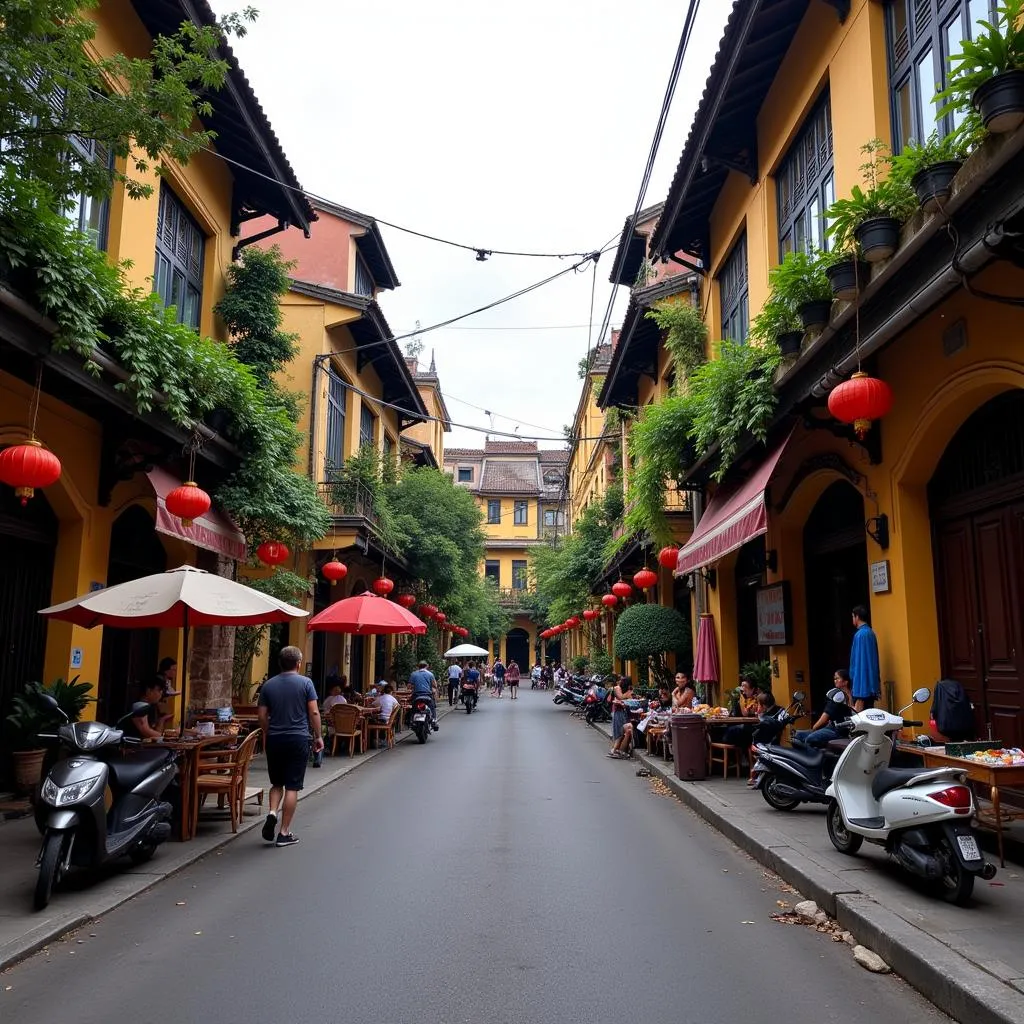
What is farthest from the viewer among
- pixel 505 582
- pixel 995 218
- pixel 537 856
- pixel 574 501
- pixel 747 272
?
pixel 505 582

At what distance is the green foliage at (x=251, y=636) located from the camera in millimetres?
15656

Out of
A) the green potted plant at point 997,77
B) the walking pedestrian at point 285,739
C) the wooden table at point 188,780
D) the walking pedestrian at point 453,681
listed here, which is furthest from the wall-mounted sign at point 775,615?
the walking pedestrian at point 453,681

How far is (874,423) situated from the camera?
360 inches

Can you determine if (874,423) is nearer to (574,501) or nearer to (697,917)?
(697,917)

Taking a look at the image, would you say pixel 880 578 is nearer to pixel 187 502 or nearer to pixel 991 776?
pixel 991 776

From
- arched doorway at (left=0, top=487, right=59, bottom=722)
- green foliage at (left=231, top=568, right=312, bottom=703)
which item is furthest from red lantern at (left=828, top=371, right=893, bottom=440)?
green foliage at (left=231, top=568, right=312, bottom=703)

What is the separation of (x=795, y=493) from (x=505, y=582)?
52565mm

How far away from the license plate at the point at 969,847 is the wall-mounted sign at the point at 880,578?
379 cm

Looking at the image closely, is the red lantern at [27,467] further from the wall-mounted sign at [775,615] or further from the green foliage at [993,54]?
the wall-mounted sign at [775,615]

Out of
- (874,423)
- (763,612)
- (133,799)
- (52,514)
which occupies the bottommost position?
(133,799)

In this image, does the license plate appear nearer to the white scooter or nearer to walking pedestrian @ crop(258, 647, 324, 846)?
the white scooter

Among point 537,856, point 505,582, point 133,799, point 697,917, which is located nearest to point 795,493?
point 537,856

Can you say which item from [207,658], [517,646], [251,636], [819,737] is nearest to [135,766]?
[819,737]

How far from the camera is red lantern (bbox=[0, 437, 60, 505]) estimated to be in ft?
23.1
